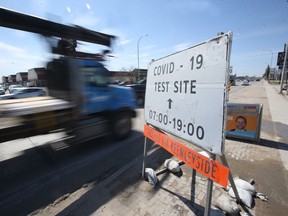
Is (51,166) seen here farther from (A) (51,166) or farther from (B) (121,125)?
(B) (121,125)

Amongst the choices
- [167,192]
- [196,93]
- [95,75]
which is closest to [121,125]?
[95,75]

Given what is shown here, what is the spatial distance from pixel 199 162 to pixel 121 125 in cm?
376

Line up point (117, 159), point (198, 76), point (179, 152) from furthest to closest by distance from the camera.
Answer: point (117, 159) → point (179, 152) → point (198, 76)

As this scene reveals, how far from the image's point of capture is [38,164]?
4043 mm

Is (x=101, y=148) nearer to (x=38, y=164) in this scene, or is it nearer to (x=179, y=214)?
(x=38, y=164)

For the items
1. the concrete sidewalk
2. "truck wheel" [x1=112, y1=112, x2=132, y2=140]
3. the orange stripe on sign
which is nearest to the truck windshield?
"truck wheel" [x1=112, y1=112, x2=132, y2=140]

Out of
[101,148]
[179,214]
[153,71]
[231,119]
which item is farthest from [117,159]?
[231,119]

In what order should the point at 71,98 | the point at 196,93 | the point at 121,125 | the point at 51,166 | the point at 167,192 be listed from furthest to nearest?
the point at 121,125 → the point at 71,98 → the point at 51,166 → the point at 167,192 → the point at 196,93

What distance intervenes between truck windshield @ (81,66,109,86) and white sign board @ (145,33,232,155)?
8.43 ft

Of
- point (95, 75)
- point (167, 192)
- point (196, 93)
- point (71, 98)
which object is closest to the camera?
point (196, 93)

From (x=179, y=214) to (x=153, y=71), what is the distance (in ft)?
7.43

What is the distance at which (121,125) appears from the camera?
5535 mm

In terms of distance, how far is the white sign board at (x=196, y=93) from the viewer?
5.42 feet

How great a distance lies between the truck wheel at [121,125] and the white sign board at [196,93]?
2.80 metres
